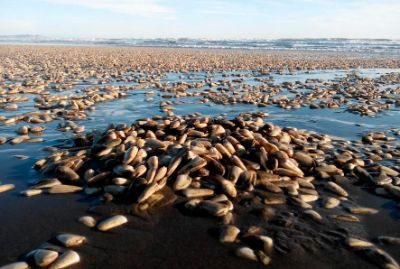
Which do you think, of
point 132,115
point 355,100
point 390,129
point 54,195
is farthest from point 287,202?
point 355,100

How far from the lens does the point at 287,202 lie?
5473 millimetres

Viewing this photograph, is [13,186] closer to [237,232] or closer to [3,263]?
[3,263]

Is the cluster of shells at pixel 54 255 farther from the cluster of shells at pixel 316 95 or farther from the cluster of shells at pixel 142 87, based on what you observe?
the cluster of shells at pixel 316 95

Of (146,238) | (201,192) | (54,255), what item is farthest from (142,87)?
(54,255)

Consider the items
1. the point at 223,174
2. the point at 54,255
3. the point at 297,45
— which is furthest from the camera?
Result: the point at 297,45

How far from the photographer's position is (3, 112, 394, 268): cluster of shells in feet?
16.7

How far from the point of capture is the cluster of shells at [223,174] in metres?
5.09

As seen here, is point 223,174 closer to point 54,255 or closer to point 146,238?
point 146,238

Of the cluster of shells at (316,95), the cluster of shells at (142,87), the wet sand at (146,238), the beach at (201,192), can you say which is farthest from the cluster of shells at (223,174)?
the cluster of shells at (316,95)

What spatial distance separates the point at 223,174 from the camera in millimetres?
5984

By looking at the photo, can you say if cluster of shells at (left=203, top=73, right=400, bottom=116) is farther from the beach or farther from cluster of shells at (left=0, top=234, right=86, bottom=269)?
cluster of shells at (left=0, top=234, right=86, bottom=269)

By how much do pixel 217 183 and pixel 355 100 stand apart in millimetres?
10627

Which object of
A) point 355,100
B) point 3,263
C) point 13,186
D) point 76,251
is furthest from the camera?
point 355,100

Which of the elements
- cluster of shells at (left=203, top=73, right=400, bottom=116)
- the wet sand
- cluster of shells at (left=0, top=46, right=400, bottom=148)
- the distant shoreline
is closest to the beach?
the wet sand
